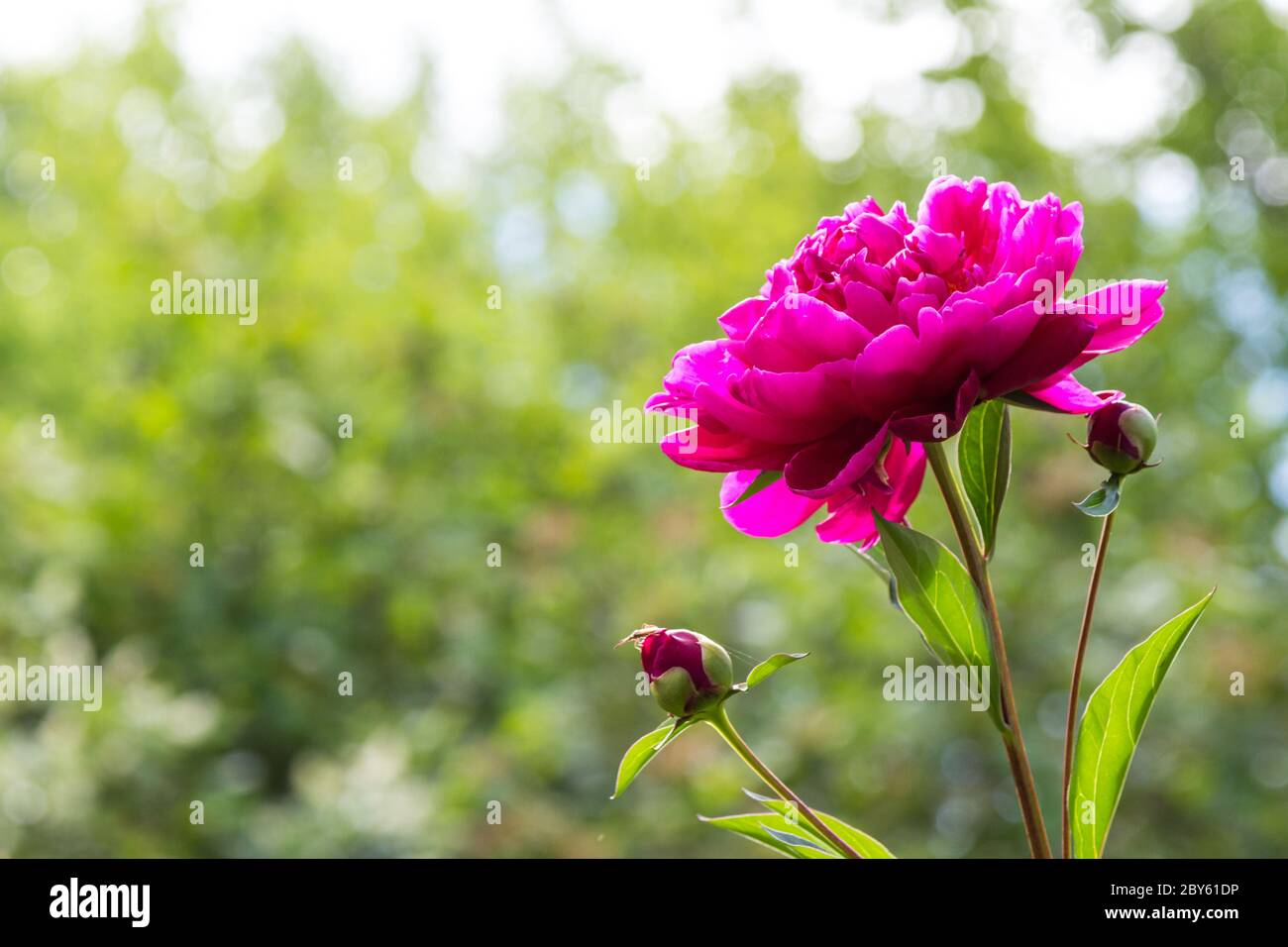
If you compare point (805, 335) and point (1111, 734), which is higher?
point (805, 335)

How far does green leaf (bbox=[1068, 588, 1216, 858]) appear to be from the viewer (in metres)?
0.38

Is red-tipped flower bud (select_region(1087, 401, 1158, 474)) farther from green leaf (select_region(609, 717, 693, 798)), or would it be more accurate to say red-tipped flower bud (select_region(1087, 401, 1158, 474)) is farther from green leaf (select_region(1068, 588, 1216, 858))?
green leaf (select_region(609, 717, 693, 798))

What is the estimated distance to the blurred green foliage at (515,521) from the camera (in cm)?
210

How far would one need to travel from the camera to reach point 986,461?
404 millimetres

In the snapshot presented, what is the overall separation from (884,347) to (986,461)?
3.2 inches

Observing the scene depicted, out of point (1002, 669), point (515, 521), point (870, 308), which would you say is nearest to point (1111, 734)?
point (1002, 669)

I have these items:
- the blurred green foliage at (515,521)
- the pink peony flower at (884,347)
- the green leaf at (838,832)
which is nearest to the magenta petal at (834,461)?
the pink peony flower at (884,347)

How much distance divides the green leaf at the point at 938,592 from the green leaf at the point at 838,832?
7cm

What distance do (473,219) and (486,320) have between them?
0.50m

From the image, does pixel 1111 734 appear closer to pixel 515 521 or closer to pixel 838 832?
pixel 838 832

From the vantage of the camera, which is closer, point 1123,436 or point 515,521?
point 1123,436

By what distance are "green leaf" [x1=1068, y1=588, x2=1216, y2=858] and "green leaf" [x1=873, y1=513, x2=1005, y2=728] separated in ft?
0.14

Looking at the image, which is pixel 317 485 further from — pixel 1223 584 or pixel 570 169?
pixel 1223 584
